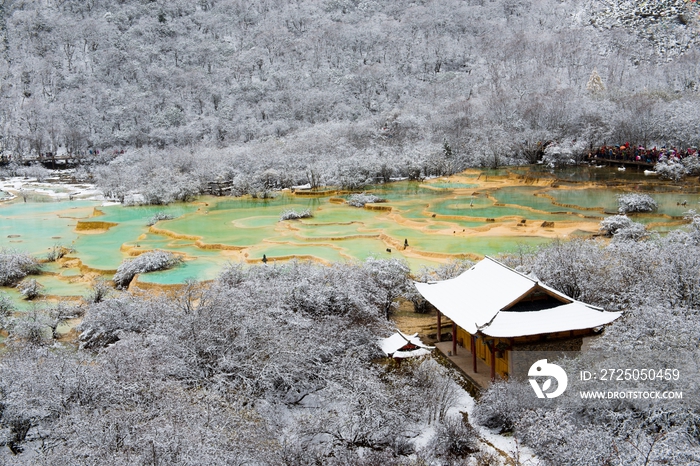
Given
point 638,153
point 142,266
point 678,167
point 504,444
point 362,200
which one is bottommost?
point 504,444

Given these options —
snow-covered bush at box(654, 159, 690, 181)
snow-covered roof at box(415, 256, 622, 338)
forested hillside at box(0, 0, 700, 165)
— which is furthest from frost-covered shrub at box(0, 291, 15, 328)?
snow-covered bush at box(654, 159, 690, 181)

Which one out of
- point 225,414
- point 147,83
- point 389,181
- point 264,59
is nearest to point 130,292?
point 225,414

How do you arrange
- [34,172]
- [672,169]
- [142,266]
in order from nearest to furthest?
[142,266], [672,169], [34,172]

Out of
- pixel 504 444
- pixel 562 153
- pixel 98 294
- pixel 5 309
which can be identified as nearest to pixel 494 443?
pixel 504 444

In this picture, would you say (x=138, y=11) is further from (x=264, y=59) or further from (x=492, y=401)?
(x=492, y=401)

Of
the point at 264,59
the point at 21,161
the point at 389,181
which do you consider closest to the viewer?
the point at 389,181

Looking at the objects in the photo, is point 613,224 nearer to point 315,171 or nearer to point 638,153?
point 315,171

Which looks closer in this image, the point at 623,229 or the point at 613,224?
the point at 623,229
